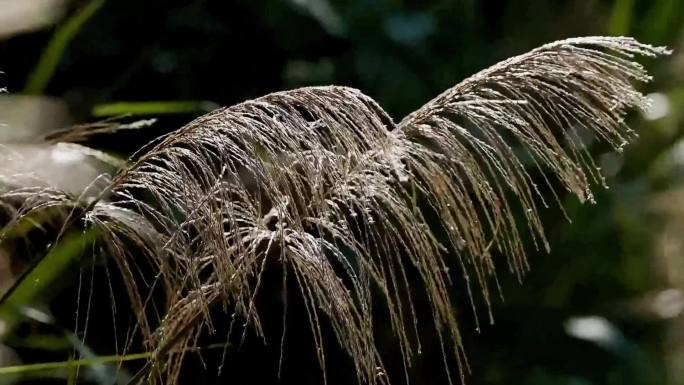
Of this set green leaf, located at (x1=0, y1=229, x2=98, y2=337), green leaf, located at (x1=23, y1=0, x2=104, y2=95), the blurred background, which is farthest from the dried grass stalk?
green leaf, located at (x1=23, y1=0, x2=104, y2=95)

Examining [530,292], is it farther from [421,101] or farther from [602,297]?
[421,101]

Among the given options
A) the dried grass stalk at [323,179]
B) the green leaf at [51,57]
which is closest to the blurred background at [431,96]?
the green leaf at [51,57]

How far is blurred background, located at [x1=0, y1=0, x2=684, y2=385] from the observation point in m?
1.69

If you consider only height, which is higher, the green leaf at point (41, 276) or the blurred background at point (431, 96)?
the blurred background at point (431, 96)

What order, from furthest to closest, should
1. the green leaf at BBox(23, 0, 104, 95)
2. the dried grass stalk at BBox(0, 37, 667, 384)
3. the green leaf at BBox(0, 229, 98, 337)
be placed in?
1. the green leaf at BBox(23, 0, 104, 95)
2. the green leaf at BBox(0, 229, 98, 337)
3. the dried grass stalk at BBox(0, 37, 667, 384)

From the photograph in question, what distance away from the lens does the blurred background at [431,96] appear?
66.4 inches

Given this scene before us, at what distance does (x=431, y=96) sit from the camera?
6.52ft

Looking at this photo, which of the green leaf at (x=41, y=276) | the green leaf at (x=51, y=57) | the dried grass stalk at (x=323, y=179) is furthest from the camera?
the green leaf at (x=51, y=57)

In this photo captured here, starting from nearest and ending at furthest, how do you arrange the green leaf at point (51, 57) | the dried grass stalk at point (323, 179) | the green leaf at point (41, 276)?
the dried grass stalk at point (323, 179)
the green leaf at point (41, 276)
the green leaf at point (51, 57)

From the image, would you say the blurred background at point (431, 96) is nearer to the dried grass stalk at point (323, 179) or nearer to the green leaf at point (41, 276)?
the green leaf at point (41, 276)

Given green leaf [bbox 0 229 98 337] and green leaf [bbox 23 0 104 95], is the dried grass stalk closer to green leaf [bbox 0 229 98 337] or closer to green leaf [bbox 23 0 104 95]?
green leaf [bbox 0 229 98 337]

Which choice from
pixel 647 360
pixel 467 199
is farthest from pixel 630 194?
pixel 467 199

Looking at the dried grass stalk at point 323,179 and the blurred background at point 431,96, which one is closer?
the dried grass stalk at point 323,179

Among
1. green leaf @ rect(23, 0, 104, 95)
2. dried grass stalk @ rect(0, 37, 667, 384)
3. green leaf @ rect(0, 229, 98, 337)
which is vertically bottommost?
dried grass stalk @ rect(0, 37, 667, 384)
